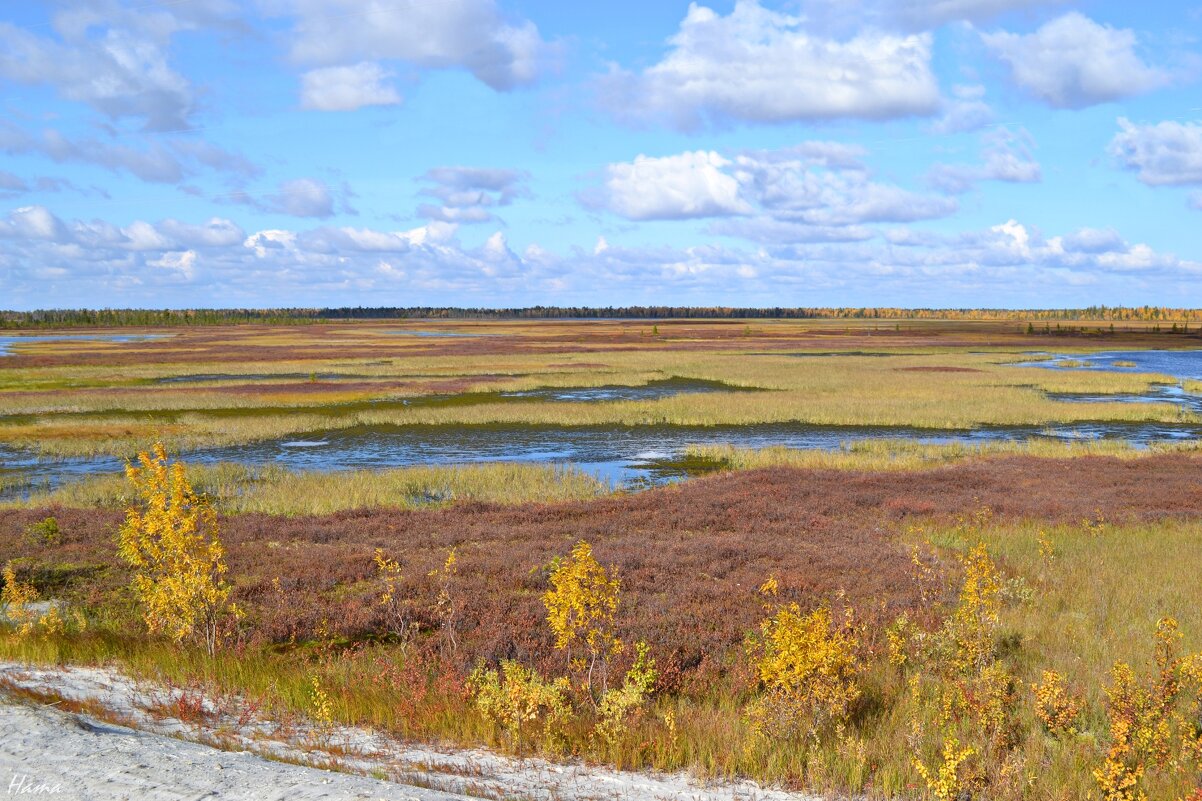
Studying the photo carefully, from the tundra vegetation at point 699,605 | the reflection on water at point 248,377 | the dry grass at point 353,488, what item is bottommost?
the dry grass at point 353,488

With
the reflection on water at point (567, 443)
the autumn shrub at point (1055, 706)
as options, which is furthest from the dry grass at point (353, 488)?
the autumn shrub at point (1055, 706)

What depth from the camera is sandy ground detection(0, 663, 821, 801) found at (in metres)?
6.93

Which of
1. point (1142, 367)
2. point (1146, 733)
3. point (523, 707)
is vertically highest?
point (1142, 367)

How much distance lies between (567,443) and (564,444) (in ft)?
0.92

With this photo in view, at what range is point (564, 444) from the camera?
36.7 m

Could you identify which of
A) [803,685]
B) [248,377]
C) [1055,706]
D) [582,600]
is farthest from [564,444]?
[248,377]

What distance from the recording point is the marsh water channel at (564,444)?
31062mm

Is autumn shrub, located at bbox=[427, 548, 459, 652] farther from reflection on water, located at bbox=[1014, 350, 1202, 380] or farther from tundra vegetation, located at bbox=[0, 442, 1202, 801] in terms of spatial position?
reflection on water, located at bbox=[1014, 350, 1202, 380]

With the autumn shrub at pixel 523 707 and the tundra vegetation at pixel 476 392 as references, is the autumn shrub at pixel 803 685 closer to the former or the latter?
the autumn shrub at pixel 523 707

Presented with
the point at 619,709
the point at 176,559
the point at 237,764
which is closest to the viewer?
the point at 237,764

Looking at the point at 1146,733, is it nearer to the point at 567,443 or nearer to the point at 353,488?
the point at 353,488

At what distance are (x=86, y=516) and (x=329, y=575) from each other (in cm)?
946

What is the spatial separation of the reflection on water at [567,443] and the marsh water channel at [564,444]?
0.13ft

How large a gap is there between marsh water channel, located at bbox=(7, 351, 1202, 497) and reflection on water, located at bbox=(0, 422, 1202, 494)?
0.13ft
